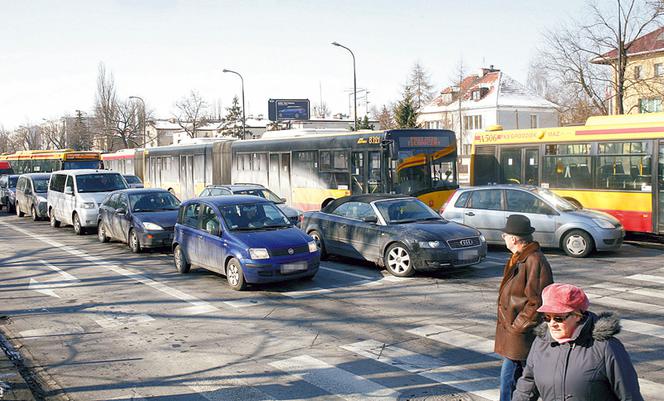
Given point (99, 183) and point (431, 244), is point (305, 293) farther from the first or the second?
point (99, 183)

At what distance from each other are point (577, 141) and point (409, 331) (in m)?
11.3

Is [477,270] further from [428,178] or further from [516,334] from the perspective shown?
[516,334]

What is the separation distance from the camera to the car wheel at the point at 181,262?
A: 13.0 meters

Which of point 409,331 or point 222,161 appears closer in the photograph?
point 409,331

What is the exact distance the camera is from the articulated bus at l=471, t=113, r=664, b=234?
619 inches

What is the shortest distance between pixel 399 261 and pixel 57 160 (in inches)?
1121


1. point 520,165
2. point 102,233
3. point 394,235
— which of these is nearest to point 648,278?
point 394,235

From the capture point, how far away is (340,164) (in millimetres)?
20594

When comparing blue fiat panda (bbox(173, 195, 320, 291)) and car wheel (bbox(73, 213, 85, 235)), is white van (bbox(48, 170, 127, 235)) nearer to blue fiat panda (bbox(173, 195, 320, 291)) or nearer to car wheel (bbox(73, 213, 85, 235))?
car wheel (bbox(73, 213, 85, 235))

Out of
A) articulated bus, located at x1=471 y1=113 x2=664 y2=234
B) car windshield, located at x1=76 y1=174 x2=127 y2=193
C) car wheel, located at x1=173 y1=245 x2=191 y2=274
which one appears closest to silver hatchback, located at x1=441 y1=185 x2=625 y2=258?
articulated bus, located at x1=471 y1=113 x2=664 y2=234

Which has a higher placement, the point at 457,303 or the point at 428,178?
the point at 428,178

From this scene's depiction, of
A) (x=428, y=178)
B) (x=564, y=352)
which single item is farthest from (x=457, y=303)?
(x=428, y=178)

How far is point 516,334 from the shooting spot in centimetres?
497

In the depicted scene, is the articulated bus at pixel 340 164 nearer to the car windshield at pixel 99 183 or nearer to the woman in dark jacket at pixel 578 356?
the car windshield at pixel 99 183
